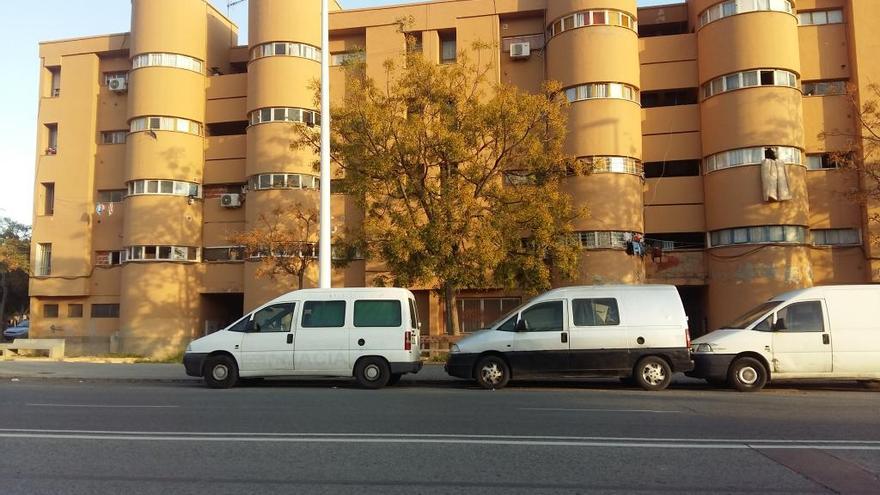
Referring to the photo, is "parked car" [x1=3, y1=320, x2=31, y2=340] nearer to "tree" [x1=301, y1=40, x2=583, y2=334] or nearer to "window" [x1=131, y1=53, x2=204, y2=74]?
"window" [x1=131, y1=53, x2=204, y2=74]

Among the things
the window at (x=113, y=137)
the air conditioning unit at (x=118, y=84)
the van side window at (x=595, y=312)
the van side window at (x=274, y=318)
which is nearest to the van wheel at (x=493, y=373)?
the van side window at (x=595, y=312)

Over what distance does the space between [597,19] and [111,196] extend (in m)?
24.5

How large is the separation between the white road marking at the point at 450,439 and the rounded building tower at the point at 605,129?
17.8 metres

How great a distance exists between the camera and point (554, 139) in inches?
758

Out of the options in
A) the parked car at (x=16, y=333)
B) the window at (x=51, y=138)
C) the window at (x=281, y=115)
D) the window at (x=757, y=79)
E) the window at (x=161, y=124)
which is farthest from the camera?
the parked car at (x=16, y=333)

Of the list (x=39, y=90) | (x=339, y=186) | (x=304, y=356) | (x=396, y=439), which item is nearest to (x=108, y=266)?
(x=39, y=90)

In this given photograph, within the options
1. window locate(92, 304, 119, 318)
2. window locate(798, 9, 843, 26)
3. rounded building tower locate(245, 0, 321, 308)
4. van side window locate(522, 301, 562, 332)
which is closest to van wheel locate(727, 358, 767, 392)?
van side window locate(522, 301, 562, 332)

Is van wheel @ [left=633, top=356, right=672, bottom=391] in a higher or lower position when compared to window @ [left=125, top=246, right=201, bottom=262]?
lower

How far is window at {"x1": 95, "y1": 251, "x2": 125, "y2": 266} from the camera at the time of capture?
31891 mm

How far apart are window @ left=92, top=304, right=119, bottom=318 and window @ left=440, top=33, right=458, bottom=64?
19696 mm

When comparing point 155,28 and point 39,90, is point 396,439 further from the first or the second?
point 39,90

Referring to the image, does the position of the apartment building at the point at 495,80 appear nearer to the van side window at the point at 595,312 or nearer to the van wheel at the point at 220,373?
the van side window at the point at 595,312

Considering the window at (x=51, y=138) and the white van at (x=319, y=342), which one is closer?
the white van at (x=319, y=342)

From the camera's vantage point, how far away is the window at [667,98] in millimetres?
28109
